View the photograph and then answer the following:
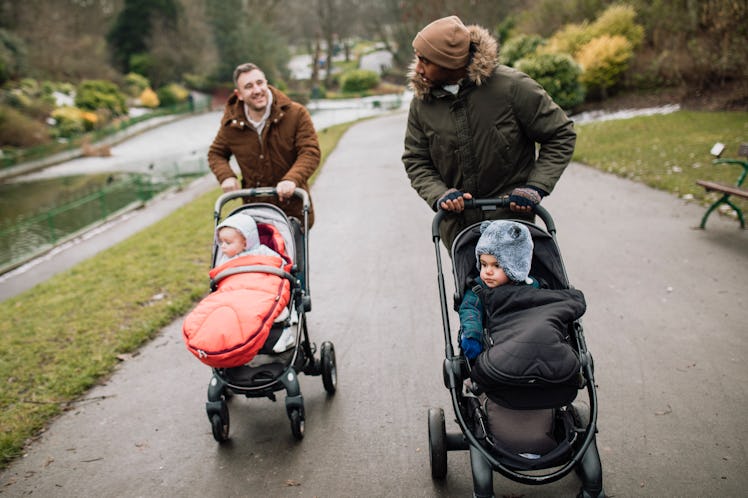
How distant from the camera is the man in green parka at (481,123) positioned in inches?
118

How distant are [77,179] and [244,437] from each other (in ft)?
71.1

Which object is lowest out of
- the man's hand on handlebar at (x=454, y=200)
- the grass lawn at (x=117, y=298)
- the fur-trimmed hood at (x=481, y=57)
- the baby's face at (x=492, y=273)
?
the grass lawn at (x=117, y=298)

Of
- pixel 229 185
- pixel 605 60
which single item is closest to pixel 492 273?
pixel 229 185

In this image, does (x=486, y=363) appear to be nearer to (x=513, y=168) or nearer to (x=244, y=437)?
(x=513, y=168)

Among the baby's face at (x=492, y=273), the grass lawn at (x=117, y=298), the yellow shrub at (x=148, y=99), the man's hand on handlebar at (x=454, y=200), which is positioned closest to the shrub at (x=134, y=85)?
the yellow shrub at (x=148, y=99)

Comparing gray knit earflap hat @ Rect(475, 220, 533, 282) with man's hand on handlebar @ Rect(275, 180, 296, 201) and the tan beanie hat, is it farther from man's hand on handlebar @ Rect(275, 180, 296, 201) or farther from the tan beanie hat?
man's hand on handlebar @ Rect(275, 180, 296, 201)

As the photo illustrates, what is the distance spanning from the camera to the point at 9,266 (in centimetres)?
1075

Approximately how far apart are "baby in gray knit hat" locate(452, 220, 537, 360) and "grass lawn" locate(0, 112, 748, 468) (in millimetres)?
3136

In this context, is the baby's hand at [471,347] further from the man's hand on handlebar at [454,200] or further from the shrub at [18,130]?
the shrub at [18,130]

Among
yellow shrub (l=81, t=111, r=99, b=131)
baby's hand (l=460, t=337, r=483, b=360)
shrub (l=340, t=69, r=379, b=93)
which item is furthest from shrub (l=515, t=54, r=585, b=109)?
shrub (l=340, t=69, r=379, b=93)

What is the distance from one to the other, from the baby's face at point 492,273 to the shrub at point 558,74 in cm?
1524

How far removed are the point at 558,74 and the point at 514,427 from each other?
16305mm

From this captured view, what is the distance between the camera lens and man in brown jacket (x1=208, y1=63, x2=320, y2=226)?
4.17m

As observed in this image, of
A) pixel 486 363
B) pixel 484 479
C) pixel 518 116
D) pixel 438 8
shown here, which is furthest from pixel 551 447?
pixel 438 8
